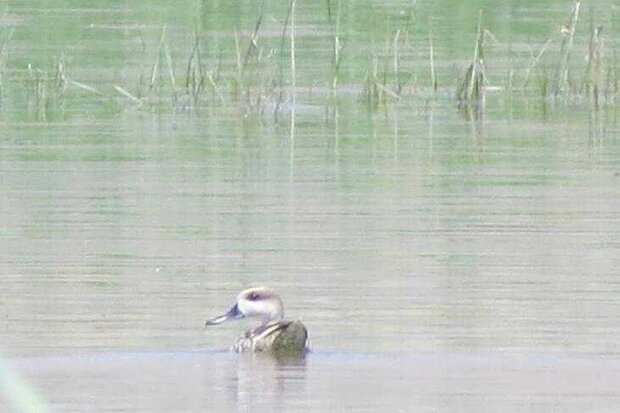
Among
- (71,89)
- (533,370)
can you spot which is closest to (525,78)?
(71,89)

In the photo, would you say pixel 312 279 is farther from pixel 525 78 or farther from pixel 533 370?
pixel 525 78

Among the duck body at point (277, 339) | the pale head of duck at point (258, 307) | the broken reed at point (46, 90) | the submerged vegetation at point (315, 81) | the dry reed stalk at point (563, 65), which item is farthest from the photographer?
the dry reed stalk at point (563, 65)

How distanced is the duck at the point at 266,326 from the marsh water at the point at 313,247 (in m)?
0.07

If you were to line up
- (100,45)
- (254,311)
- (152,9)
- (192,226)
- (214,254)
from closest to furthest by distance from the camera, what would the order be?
(254,311)
(214,254)
(192,226)
(100,45)
(152,9)

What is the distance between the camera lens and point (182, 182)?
1438 centimetres

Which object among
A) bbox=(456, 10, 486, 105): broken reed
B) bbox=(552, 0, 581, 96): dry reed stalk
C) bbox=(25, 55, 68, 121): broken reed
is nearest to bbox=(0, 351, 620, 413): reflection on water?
bbox=(25, 55, 68, 121): broken reed

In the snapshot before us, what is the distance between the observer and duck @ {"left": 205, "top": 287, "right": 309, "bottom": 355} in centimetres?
938

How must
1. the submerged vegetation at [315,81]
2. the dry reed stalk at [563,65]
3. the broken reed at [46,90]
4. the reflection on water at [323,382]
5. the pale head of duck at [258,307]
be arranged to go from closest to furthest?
the reflection on water at [323,382] → the pale head of duck at [258,307] → the broken reed at [46,90] → the submerged vegetation at [315,81] → the dry reed stalk at [563,65]

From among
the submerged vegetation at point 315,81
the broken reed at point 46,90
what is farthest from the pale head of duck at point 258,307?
the submerged vegetation at point 315,81

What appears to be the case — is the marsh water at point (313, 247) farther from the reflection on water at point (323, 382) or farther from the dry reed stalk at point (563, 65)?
the dry reed stalk at point (563, 65)

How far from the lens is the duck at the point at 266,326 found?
938cm

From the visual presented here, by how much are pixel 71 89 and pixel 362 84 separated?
226 cm

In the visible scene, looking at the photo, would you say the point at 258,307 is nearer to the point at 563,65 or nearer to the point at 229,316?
the point at 229,316

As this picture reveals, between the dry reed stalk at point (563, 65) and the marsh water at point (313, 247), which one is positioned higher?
the dry reed stalk at point (563, 65)
